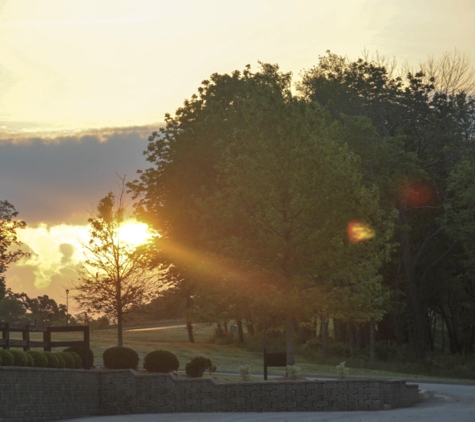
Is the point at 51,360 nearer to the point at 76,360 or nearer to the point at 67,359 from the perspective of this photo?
the point at 67,359

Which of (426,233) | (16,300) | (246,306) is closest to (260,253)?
A: (246,306)

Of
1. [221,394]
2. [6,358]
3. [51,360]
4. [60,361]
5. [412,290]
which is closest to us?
[6,358]

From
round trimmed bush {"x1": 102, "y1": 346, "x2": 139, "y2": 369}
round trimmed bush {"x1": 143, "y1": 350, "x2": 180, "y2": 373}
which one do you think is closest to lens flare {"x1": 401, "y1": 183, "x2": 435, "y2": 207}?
round trimmed bush {"x1": 143, "y1": 350, "x2": 180, "y2": 373}

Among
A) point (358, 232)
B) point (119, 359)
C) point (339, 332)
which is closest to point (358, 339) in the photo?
point (339, 332)

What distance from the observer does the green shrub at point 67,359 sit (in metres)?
27.3

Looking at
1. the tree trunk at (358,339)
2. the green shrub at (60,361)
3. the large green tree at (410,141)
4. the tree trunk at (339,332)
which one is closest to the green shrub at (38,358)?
the green shrub at (60,361)

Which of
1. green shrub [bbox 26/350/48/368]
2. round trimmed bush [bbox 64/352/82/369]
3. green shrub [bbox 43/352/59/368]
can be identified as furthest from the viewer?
round trimmed bush [bbox 64/352/82/369]

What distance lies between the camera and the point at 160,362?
31.1m

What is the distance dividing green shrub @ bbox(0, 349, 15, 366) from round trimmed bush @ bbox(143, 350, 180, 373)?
8.41 m

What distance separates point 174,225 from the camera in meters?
58.1

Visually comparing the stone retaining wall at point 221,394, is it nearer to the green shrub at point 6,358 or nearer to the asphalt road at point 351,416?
the asphalt road at point 351,416

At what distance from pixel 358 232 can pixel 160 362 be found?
38.1ft

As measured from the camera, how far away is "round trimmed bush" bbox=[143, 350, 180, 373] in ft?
102

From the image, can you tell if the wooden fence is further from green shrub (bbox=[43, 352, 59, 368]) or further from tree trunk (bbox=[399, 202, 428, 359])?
tree trunk (bbox=[399, 202, 428, 359])
